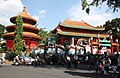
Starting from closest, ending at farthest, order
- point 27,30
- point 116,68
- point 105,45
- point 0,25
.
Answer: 1. point 116,68
2. point 27,30
3. point 105,45
4. point 0,25

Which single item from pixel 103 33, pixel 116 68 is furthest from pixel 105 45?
pixel 116 68

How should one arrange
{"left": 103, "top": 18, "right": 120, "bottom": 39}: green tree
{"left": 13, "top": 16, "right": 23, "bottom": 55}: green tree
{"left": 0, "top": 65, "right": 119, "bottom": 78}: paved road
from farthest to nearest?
{"left": 103, "top": 18, "right": 120, "bottom": 39}: green tree < {"left": 13, "top": 16, "right": 23, "bottom": 55}: green tree < {"left": 0, "top": 65, "right": 119, "bottom": 78}: paved road

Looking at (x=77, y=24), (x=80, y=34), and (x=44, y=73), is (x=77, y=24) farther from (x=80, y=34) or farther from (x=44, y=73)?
(x=44, y=73)

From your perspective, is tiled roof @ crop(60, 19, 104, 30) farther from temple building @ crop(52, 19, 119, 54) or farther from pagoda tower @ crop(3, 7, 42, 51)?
pagoda tower @ crop(3, 7, 42, 51)

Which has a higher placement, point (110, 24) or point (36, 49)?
point (110, 24)

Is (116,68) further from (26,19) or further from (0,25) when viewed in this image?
(0,25)

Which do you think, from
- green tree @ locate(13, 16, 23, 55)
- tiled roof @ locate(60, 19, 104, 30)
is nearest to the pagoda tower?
tiled roof @ locate(60, 19, 104, 30)

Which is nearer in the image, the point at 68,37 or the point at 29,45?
the point at 29,45

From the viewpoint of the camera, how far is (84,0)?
23734 millimetres

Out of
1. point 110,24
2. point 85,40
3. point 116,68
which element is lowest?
point 116,68

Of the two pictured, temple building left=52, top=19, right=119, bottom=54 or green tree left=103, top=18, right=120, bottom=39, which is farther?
temple building left=52, top=19, right=119, bottom=54

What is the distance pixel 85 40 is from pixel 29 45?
13.1m

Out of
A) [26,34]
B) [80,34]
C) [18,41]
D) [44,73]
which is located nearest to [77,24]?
[80,34]

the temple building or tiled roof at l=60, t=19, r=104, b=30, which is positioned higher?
tiled roof at l=60, t=19, r=104, b=30
